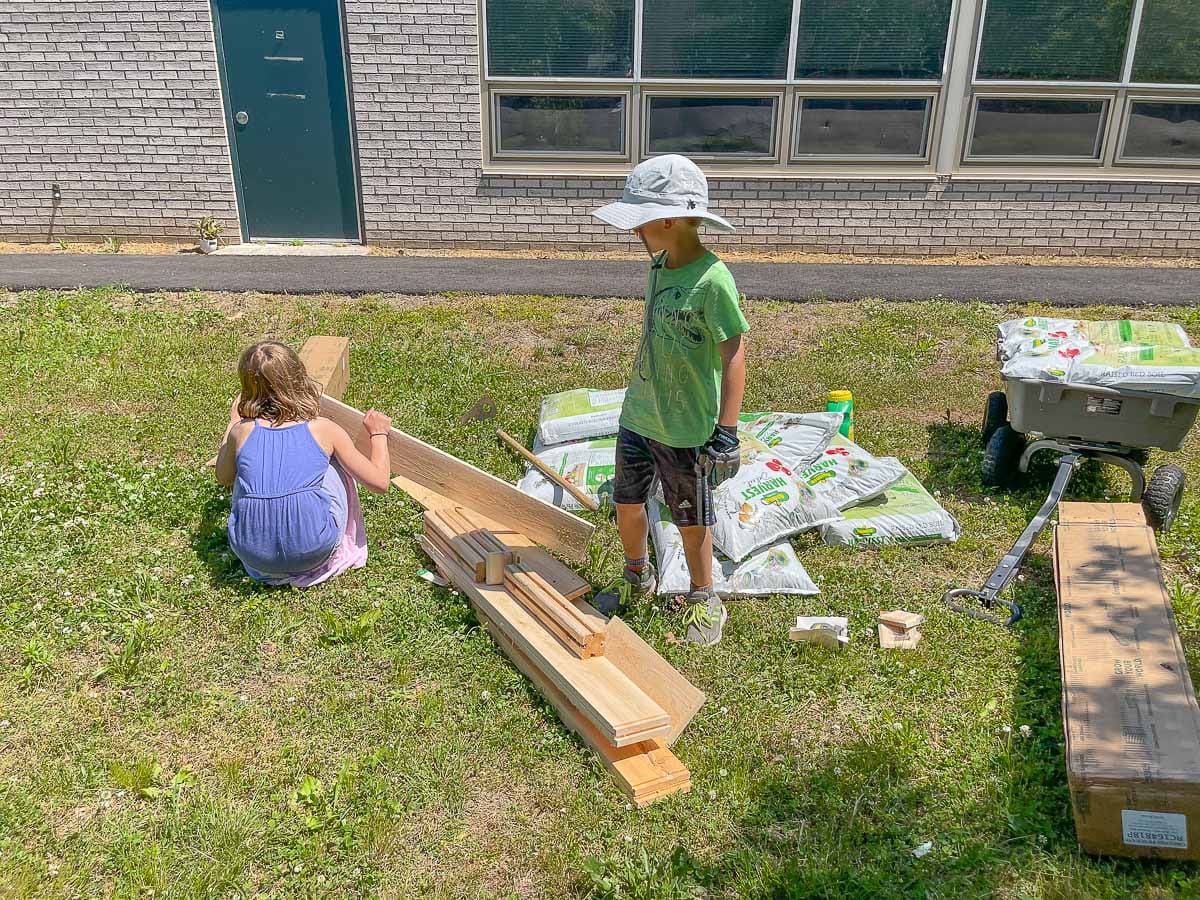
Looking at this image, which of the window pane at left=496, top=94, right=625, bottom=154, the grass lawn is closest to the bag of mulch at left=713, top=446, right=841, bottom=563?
the grass lawn

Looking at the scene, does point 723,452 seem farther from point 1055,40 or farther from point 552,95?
point 1055,40

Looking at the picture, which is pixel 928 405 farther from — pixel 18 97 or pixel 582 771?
pixel 18 97

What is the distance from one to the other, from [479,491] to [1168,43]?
385 inches

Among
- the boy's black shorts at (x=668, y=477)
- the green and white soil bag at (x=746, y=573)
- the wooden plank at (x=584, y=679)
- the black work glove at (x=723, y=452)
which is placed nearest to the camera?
the wooden plank at (x=584, y=679)

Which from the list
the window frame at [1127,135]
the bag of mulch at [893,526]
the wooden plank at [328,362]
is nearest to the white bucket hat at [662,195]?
the bag of mulch at [893,526]

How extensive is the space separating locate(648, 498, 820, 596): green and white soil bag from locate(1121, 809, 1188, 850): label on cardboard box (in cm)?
178

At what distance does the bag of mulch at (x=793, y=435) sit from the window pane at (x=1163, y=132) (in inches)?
291

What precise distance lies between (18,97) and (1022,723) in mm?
11790

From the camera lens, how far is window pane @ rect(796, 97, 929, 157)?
10.6m

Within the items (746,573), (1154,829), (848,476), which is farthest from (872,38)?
(1154,829)

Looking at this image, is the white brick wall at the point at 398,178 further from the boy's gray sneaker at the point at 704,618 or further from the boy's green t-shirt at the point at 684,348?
the boy's gray sneaker at the point at 704,618

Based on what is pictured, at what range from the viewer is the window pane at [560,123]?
10656 millimetres

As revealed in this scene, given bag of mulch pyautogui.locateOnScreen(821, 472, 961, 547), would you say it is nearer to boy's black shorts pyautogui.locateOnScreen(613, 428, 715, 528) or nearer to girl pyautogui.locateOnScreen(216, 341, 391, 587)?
boy's black shorts pyautogui.locateOnScreen(613, 428, 715, 528)

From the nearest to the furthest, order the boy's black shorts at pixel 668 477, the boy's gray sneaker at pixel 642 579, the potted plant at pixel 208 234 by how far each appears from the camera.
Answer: the boy's black shorts at pixel 668 477 → the boy's gray sneaker at pixel 642 579 → the potted plant at pixel 208 234
